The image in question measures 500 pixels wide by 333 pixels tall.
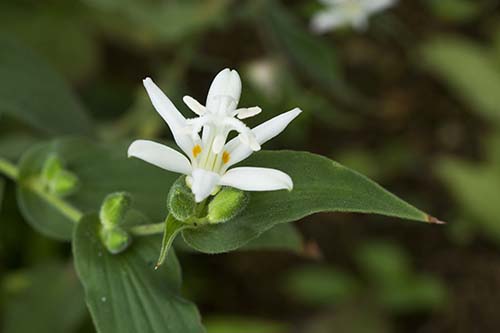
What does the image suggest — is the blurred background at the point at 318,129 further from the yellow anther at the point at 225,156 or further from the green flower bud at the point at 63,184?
the yellow anther at the point at 225,156

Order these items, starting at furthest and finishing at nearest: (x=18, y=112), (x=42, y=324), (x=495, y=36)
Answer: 1. (x=495, y=36)
2. (x=42, y=324)
3. (x=18, y=112)

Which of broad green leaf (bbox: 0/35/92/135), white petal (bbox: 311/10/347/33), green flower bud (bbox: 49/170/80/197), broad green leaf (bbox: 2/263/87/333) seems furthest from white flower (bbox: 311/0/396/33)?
broad green leaf (bbox: 2/263/87/333)

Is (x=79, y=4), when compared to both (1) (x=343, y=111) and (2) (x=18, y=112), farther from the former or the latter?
(1) (x=343, y=111)

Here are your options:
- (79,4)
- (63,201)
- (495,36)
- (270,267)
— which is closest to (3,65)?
(63,201)

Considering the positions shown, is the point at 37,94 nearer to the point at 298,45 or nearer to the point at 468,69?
the point at 298,45

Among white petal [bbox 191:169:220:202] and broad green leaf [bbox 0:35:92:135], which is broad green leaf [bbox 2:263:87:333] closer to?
broad green leaf [bbox 0:35:92:135]
